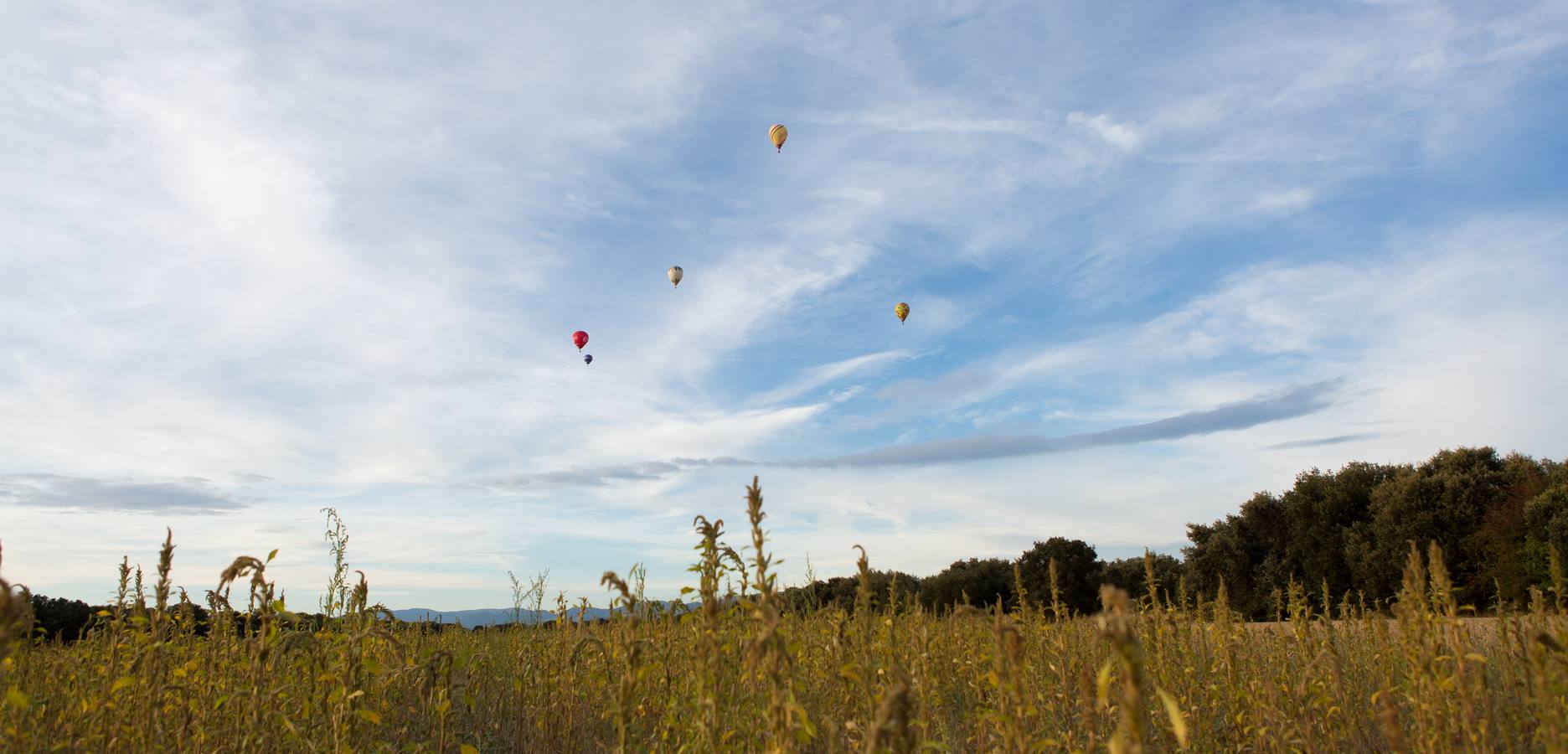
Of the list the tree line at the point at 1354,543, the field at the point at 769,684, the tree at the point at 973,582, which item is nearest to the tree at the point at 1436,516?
the tree line at the point at 1354,543

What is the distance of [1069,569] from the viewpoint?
1111 inches

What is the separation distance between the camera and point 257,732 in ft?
10.0

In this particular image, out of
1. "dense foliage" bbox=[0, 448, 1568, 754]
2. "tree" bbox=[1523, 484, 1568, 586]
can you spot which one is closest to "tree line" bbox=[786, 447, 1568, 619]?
"tree" bbox=[1523, 484, 1568, 586]

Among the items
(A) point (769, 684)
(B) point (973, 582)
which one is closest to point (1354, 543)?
(B) point (973, 582)

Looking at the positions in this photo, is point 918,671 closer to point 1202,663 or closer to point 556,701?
point 556,701

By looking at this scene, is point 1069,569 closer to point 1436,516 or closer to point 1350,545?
point 1350,545

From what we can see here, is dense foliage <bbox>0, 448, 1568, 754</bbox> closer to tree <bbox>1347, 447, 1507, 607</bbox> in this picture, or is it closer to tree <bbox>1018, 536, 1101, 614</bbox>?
tree <bbox>1347, 447, 1507, 607</bbox>

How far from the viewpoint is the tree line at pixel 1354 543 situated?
19344mm

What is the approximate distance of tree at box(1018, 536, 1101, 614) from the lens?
2769 cm

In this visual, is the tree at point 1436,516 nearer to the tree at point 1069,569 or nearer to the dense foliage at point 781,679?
the tree at point 1069,569

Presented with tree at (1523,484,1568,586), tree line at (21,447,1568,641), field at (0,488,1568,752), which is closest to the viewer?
field at (0,488,1568,752)

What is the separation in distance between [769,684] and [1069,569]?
2740 cm

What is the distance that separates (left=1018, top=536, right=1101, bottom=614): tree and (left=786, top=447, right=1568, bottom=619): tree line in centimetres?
4

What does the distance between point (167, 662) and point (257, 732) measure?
3.05 m
